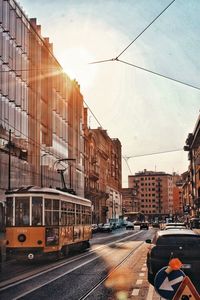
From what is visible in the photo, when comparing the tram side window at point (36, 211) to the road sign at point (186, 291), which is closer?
the road sign at point (186, 291)

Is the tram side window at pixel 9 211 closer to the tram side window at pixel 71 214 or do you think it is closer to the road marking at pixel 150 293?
the tram side window at pixel 71 214

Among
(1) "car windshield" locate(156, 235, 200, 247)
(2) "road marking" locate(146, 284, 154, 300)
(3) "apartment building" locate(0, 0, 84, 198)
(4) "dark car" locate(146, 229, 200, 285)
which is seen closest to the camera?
(2) "road marking" locate(146, 284, 154, 300)

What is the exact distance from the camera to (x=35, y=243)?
23031mm

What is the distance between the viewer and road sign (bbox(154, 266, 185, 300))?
8672 millimetres

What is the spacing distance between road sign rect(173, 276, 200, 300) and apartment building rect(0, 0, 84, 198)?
31336mm

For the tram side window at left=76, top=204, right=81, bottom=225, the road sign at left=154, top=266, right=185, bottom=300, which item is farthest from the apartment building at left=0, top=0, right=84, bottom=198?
the road sign at left=154, top=266, right=185, bottom=300

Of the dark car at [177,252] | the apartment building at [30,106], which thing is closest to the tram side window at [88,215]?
the apartment building at [30,106]

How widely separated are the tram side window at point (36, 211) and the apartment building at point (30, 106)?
52.6 ft

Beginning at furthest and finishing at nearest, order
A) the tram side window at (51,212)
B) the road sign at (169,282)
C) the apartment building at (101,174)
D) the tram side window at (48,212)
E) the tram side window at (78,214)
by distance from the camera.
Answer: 1. the apartment building at (101,174)
2. the tram side window at (78,214)
3. the tram side window at (51,212)
4. the tram side window at (48,212)
5. the road sign at (169,282)

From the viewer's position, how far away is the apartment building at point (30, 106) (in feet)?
163

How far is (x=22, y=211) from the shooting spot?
23.5 m

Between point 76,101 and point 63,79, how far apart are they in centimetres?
1073

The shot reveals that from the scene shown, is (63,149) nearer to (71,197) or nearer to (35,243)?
(71,197)

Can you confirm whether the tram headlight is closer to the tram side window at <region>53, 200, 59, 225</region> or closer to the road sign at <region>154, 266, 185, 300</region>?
the tram side window at <region>53, 200, 59, 225</region>
